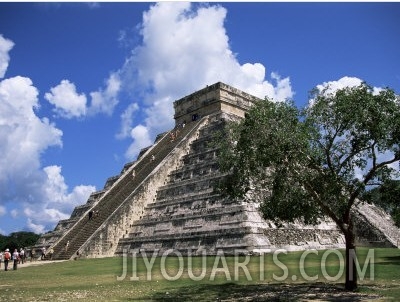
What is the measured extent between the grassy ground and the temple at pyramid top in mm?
13697

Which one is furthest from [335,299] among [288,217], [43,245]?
[43,245]

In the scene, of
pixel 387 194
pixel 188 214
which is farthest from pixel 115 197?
pixel 387 194

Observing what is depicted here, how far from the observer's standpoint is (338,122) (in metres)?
10.9

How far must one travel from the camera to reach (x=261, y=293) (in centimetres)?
1036

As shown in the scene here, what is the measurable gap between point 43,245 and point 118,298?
64.8ft

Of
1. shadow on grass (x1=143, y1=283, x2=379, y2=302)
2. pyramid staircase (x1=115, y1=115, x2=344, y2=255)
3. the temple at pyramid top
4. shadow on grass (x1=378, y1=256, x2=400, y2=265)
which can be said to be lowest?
shadow on grass (x1=143, y1=283, x2=379, y2=302)

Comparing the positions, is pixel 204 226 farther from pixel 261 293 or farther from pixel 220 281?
pixel 261 293

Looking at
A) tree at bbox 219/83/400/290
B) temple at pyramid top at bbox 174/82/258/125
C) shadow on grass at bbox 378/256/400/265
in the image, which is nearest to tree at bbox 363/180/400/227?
tree at bbox 219/83/400/290

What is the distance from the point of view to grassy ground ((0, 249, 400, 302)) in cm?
1011

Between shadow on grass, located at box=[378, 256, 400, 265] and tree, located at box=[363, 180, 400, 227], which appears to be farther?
shadow on grass, located at box=[378, 256, 400, 265]

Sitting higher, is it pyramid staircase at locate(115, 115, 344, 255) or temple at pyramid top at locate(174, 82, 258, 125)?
temple at pyramid top at locate(174, 82, 258, 125)

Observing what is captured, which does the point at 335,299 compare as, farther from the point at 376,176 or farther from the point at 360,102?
the point at 360,102

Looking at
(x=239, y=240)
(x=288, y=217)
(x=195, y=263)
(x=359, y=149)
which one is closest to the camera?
(x=359, y=149)

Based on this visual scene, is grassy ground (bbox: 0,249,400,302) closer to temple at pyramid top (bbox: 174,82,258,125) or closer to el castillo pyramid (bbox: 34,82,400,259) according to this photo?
el castillo pyramid (bbox: 34,82,400,259)
